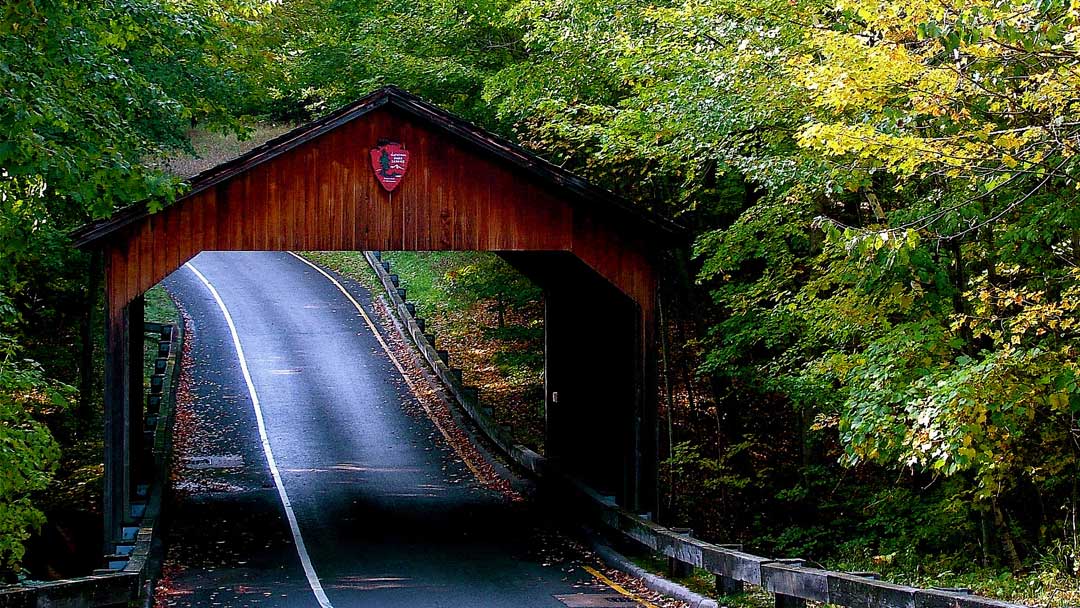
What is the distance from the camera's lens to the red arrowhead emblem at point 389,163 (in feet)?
43.6

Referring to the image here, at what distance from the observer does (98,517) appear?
1722 centimetres

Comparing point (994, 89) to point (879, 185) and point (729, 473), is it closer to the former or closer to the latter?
point (879, 185)

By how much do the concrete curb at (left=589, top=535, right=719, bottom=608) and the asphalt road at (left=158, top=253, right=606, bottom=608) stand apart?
17.6 inches

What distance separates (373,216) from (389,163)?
680 mm

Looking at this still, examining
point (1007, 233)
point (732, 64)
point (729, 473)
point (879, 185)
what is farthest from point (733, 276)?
point (1007, 233)

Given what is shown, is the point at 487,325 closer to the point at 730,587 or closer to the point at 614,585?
the point at 614,585

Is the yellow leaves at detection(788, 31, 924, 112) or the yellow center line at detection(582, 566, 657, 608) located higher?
the yellow leaves at detection(788, 31, 924, 112)

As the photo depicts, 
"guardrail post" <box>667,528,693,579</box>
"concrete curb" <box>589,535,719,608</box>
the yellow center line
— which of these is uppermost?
"guardrail post" <box>667,528,693,579</box>

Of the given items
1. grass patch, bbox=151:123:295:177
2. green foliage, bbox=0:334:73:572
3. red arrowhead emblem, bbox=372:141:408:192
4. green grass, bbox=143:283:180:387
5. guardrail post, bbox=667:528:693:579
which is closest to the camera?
green foliage, bbox=0:334:73:572

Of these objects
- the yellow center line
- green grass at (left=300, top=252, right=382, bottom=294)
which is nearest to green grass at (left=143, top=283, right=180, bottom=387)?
green grass at (left=300, top=252, right=382, bottom=294)

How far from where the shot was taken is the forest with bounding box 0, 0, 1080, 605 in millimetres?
9078

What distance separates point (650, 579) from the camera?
1125 centimetres

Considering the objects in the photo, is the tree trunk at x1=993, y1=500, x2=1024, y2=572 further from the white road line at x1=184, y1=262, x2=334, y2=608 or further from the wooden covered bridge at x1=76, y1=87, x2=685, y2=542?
the white road line at x1=184, y1=262, x2=334, y2=608

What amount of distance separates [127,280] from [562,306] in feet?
24.0
